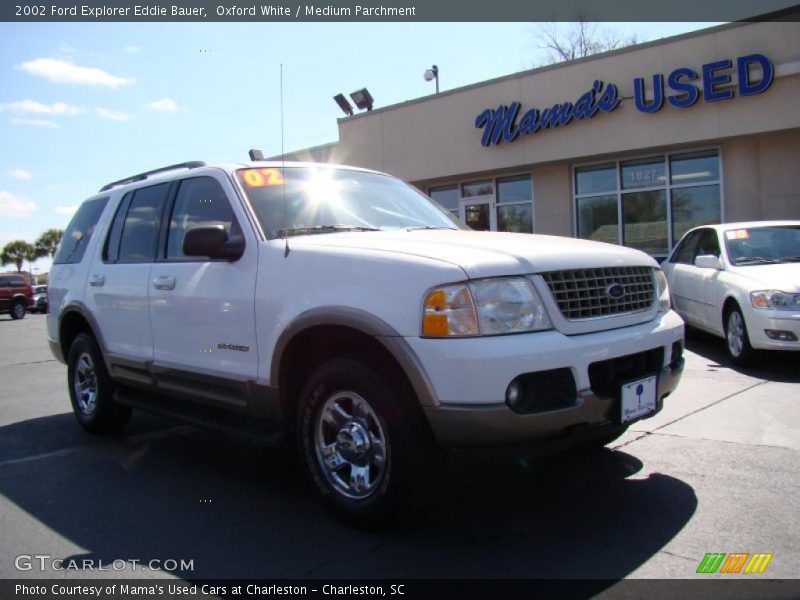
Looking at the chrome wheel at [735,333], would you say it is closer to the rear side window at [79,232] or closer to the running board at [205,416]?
the running board at [205,416]

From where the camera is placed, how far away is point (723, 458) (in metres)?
4.36

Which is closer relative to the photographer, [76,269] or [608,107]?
[76,269]

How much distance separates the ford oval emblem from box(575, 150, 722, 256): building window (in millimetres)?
11688

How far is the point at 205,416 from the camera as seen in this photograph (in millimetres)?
4336

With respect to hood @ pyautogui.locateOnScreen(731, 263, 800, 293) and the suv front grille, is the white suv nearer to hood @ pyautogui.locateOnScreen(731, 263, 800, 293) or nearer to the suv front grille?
the suv front grille

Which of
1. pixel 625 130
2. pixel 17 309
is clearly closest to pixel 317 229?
pixel 625 130

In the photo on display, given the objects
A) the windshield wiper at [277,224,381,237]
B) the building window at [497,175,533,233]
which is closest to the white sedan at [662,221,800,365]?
the windshield wiper at [277,224,381,237]

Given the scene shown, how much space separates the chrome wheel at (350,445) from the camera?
3383 millimetres

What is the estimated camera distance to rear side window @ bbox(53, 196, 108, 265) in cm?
586

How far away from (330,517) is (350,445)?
49 cm

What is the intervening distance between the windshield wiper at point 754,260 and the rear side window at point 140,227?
20.7 feet

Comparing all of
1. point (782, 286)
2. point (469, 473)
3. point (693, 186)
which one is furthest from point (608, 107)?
point (469, 473)

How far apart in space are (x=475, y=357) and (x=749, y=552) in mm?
1503

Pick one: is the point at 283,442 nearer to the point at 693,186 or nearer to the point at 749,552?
the point at 749,552
